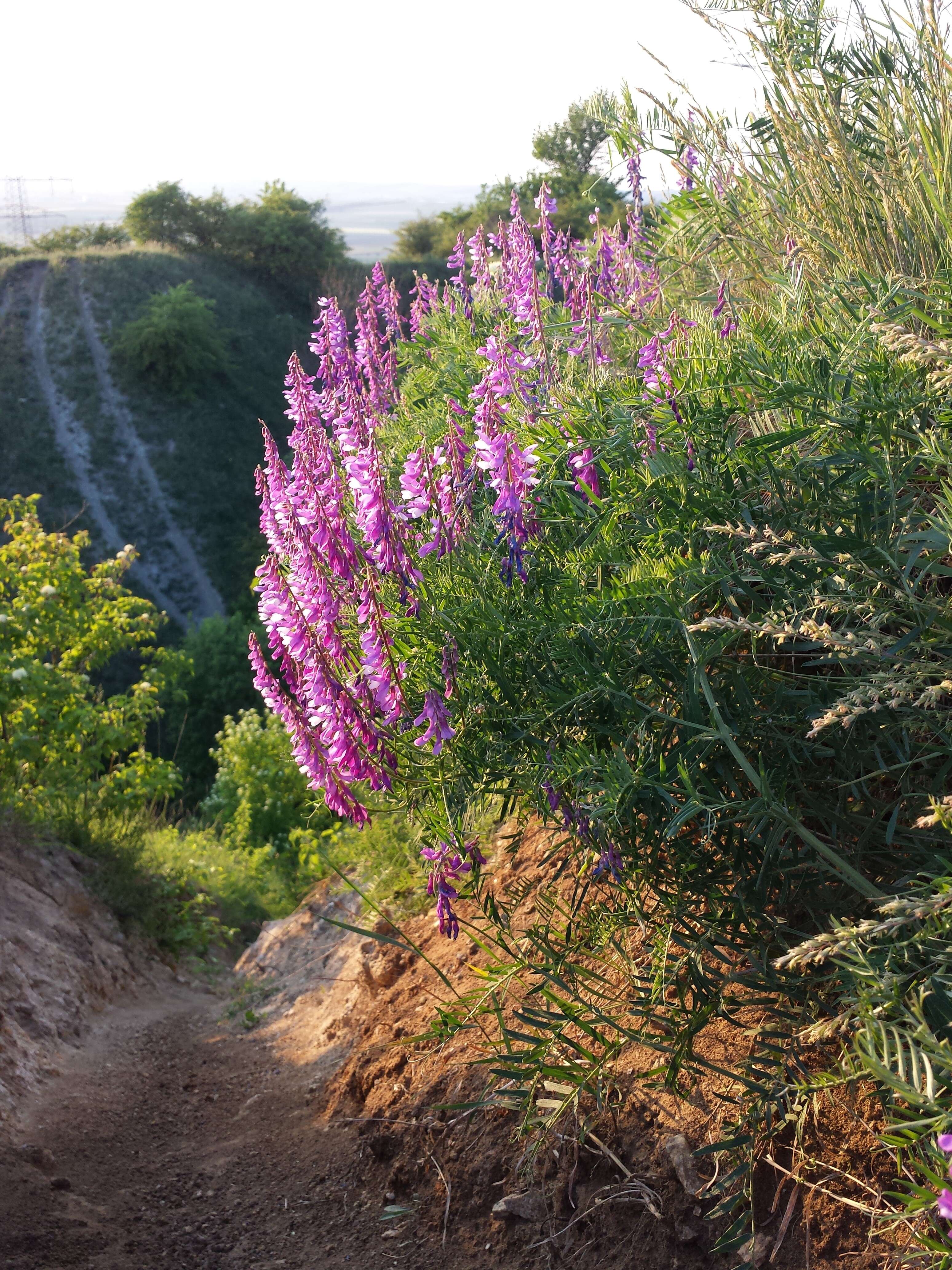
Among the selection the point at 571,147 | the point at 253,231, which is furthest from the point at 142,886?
the point at 253,231

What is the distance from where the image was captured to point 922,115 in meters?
2.28

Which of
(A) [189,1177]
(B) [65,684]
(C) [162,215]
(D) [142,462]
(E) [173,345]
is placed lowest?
(A) [189,1177]

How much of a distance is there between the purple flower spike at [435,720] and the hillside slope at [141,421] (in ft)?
93.6

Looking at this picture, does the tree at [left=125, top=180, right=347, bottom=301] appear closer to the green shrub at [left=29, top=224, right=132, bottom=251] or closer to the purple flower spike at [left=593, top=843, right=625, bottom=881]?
the green shrub at [left=29, top=224, right=132, bottom=251]

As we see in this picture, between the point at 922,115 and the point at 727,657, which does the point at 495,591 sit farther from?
the point at 922,115

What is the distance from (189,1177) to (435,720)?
1894 mm

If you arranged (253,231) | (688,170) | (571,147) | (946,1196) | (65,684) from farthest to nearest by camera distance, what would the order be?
1. (253,231)
2. (571,147)
3. (65,684)
4. (688,170)
5. (946,1196)

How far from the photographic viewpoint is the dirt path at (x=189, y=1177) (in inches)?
100

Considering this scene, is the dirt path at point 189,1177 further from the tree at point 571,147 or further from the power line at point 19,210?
the power line at point 19,210

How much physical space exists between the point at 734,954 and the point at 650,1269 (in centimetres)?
64

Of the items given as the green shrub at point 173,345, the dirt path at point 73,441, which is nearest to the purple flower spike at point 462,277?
the dirt path at point 73,441

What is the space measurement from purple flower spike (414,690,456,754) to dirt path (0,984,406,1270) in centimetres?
122

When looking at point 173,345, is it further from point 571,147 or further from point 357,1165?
point 357,1165

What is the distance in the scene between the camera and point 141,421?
36.4 meters
